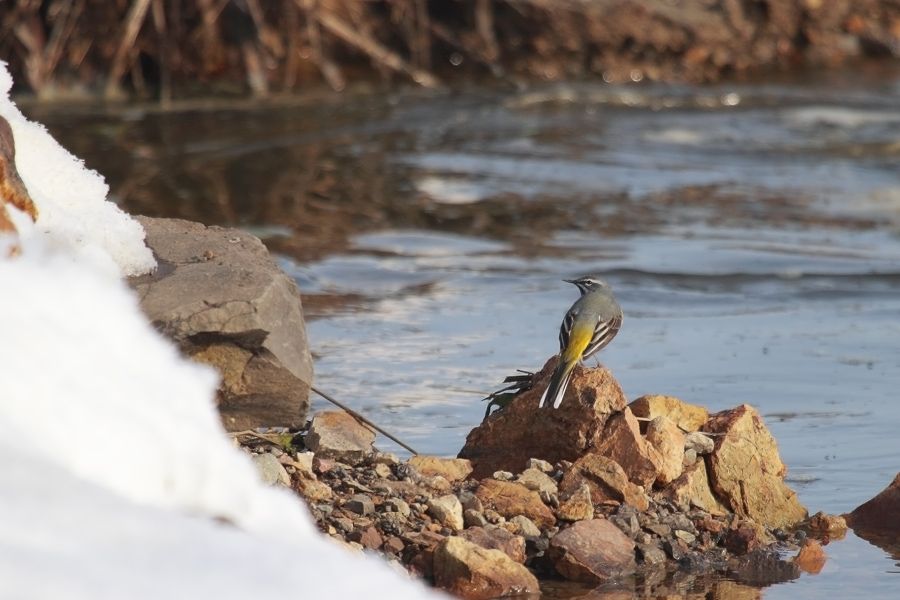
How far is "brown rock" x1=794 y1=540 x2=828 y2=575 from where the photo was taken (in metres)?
5.30

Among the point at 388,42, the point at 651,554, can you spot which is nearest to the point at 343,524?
the point at 651,554

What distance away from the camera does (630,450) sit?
5445mm

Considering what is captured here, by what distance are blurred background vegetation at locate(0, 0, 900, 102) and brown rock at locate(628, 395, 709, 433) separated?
439 inches

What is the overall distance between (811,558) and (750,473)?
0.39m

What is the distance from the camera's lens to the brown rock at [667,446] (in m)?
5.49

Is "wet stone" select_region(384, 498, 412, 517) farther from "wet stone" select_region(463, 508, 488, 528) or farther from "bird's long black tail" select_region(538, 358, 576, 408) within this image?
"bird's long black tail" select_region(538, 358, 576, 408)

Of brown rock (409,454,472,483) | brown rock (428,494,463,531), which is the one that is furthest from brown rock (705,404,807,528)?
brown rock (428,494,463,531)

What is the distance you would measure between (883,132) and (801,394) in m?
9.03

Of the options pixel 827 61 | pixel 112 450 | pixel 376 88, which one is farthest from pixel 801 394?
pixel 827 61

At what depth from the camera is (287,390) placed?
218 inches

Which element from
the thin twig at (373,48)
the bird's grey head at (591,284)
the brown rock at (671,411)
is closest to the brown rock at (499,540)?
the brown rock at (671,411)

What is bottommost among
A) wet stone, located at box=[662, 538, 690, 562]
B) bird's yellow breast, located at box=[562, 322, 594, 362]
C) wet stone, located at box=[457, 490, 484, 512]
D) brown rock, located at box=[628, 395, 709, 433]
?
wet stone, located at box=[662, 538, 690, 562]

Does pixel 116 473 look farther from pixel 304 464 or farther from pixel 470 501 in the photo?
pixel 470 501

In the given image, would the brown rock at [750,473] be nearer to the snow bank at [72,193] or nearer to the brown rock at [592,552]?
the brown rock at [592,552]
